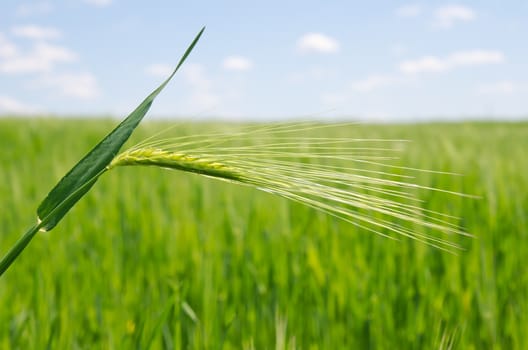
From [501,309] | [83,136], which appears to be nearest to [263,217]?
[501,309]

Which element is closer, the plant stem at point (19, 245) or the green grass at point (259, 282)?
the plant stem at point (19, 245)

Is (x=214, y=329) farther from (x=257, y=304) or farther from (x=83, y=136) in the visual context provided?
(x=83, y=136)

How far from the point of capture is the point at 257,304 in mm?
1444

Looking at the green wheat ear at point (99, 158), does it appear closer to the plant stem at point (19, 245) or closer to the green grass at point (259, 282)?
the plant stem at point (19, 245)

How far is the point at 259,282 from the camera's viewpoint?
1523 mm

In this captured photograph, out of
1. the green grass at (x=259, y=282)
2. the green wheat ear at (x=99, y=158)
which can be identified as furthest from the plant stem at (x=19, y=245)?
the green grass at (x=259, y=282)

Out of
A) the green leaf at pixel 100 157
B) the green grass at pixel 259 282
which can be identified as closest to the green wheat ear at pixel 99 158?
the green leaf at pixel 100 157

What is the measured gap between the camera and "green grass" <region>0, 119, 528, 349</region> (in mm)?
1241

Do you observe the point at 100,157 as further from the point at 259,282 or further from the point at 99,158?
the point at 259,282

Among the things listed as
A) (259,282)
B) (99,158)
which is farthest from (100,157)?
(259,282)

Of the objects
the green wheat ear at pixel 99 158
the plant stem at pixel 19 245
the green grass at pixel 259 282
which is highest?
the green wheat ear at pixel 99 158

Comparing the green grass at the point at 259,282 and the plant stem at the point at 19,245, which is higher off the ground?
the plant stem at the point at 19,245

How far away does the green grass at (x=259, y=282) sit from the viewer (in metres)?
1.24

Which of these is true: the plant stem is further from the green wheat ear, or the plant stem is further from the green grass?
the green grass
